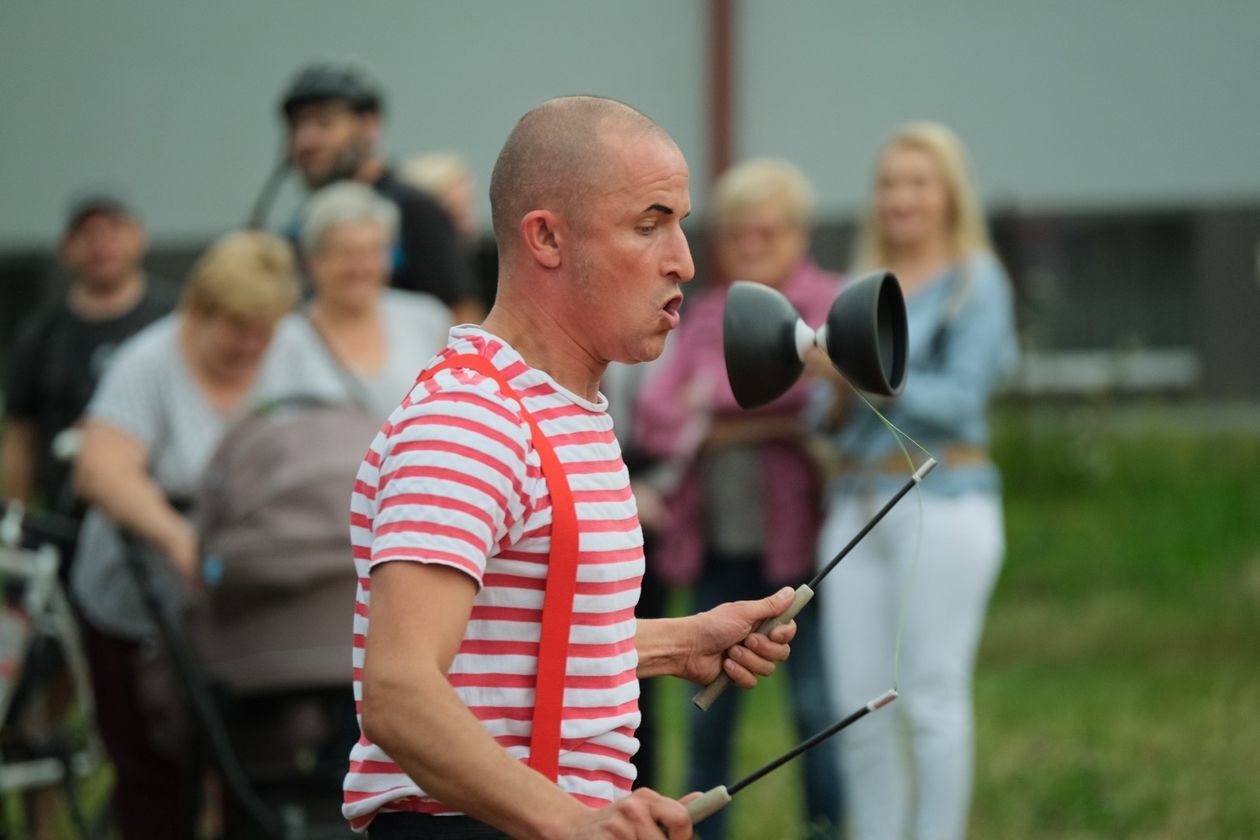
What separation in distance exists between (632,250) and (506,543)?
1.19ft

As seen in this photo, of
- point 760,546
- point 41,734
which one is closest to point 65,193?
point 41,734

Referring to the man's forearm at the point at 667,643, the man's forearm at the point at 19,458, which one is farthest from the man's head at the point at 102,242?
the man's forearm at the point at 667,643

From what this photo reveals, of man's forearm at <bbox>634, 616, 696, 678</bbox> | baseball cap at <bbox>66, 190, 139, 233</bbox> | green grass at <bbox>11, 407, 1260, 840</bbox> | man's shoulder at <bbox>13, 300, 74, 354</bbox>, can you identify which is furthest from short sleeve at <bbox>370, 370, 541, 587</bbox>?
baseball cap at <bbox>66, 190, 139, 233</bbox>

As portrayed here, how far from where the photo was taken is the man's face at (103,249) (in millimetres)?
6113

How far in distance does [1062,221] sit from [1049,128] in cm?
125

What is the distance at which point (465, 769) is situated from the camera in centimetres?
192

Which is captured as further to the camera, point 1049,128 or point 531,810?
point 1049,128

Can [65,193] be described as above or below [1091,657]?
above

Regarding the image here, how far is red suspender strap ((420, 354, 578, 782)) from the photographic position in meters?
2.07

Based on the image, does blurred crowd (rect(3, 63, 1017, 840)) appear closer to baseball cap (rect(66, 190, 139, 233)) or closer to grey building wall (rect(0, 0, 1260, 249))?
baseball cap (rect(66, 190, 139, 233))

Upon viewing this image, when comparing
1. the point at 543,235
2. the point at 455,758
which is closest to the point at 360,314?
the point at 543,235

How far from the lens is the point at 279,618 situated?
4.22 m

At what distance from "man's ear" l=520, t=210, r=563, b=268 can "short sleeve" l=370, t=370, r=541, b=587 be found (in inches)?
7.0

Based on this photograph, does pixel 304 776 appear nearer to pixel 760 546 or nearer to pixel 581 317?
pixel 760 546
